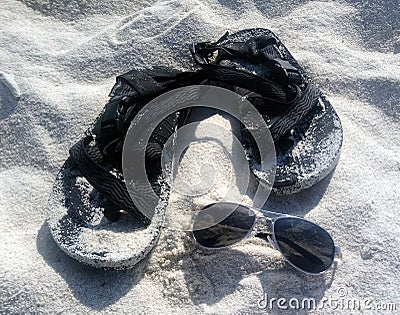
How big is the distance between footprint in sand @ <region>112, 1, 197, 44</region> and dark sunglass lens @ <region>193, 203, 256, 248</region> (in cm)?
79

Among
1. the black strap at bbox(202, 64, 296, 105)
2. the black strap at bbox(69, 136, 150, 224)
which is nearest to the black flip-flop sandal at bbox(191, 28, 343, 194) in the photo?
the black strap at bbox(202, 64, 296, 105)

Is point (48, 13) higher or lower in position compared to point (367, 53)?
lower

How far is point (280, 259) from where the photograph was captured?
4.65 feet

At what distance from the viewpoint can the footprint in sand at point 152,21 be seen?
78.2 inches

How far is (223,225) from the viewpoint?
1.44 metres

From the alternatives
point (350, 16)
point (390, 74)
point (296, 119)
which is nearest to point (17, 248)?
point (296, 119)

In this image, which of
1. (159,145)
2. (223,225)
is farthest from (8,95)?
(223,225)

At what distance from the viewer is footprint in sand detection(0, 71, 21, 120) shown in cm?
178

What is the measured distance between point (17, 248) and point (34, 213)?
0.13 metres

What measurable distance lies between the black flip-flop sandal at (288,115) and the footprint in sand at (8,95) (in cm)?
58

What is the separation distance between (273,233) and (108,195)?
0.44 m

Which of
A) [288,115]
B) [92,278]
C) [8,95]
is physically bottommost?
[92,278]

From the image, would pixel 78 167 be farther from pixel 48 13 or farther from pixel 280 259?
pixel 48 13

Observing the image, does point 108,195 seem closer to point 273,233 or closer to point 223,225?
point 223,225
